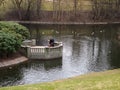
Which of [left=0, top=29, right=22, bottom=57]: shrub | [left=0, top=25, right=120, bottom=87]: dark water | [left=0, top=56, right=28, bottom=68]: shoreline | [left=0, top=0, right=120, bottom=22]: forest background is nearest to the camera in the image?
[left=0, top=25, right=120, bottom=87]: dark water

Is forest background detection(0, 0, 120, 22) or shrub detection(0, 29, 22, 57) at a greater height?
forest background detection(0, 0, 120, 22)

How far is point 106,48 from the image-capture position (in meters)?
49.4

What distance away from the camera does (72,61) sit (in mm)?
40156

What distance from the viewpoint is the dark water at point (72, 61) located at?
32656 mm

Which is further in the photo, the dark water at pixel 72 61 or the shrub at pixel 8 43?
the shrub at pixel 8 43

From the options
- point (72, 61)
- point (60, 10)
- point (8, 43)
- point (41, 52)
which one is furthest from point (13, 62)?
point (60, 10)

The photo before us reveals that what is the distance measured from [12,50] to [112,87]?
23.3 metres

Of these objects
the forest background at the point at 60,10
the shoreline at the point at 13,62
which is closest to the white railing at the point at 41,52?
the shoreline at the point at 13,62

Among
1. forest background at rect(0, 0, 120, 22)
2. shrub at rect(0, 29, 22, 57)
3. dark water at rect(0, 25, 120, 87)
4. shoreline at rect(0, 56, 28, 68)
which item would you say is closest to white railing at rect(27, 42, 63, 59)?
dark water at rect(0, 25, 120, 87)

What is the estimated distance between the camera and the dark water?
107 ft

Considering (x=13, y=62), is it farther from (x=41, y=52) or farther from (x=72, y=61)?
(x=72, y=61)

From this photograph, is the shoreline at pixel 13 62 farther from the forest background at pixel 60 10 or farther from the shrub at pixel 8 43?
the forest background at pixel 60 10

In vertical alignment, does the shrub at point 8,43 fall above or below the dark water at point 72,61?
above

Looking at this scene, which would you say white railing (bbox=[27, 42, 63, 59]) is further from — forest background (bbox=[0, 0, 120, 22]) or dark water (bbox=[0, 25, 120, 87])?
forest background (bbox=[0, 0, 120, 22])
